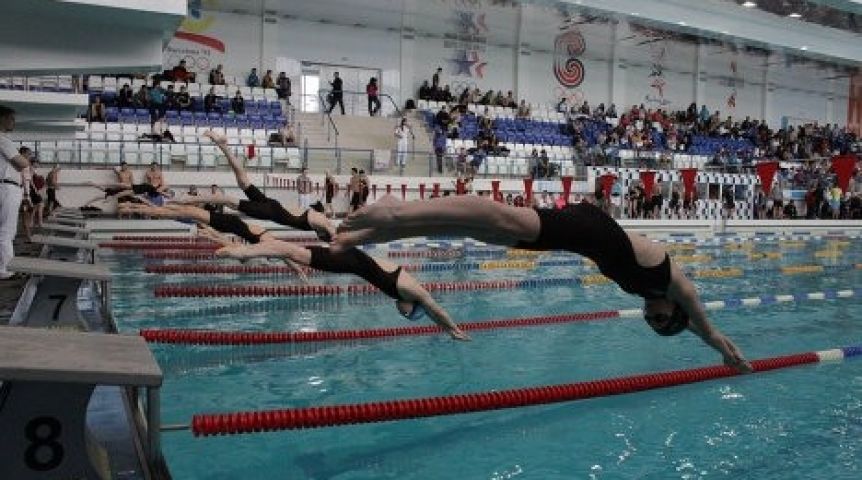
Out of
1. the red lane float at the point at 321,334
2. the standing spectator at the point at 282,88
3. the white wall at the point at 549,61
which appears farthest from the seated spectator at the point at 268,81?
the red lane float at the point at 321,334

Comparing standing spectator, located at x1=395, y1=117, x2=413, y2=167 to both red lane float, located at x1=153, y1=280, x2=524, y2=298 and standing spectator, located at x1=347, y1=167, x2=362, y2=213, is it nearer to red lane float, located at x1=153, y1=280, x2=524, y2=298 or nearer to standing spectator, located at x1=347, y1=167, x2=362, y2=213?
standing spectator, located at x1=347, y1=167, x2=362, y2=213

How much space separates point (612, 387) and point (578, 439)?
533mm

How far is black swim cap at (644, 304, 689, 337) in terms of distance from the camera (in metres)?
3.19

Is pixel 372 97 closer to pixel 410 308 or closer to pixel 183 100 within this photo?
pixel 183 100

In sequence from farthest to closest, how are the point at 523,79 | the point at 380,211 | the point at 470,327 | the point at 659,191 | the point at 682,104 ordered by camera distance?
the point at 682,104, the point at 523,79, the point at 659,191, the point at 470,327, the point at 380,211

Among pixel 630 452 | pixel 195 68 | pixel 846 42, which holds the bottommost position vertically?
pixel 630 452

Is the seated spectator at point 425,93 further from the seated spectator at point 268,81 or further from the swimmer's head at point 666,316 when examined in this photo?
the swimmer's head at point 666,316

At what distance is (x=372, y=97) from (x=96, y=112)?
27.2 feet

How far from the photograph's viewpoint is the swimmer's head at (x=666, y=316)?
10.4 ft

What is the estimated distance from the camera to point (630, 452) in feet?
11.6

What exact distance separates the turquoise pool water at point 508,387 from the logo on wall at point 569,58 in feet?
67.4

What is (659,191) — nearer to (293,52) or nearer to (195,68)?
(293,52)

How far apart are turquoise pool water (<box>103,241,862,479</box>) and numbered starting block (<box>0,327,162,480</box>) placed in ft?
3.12

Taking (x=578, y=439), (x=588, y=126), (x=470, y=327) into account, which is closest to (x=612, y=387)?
(x=578, y=439)
